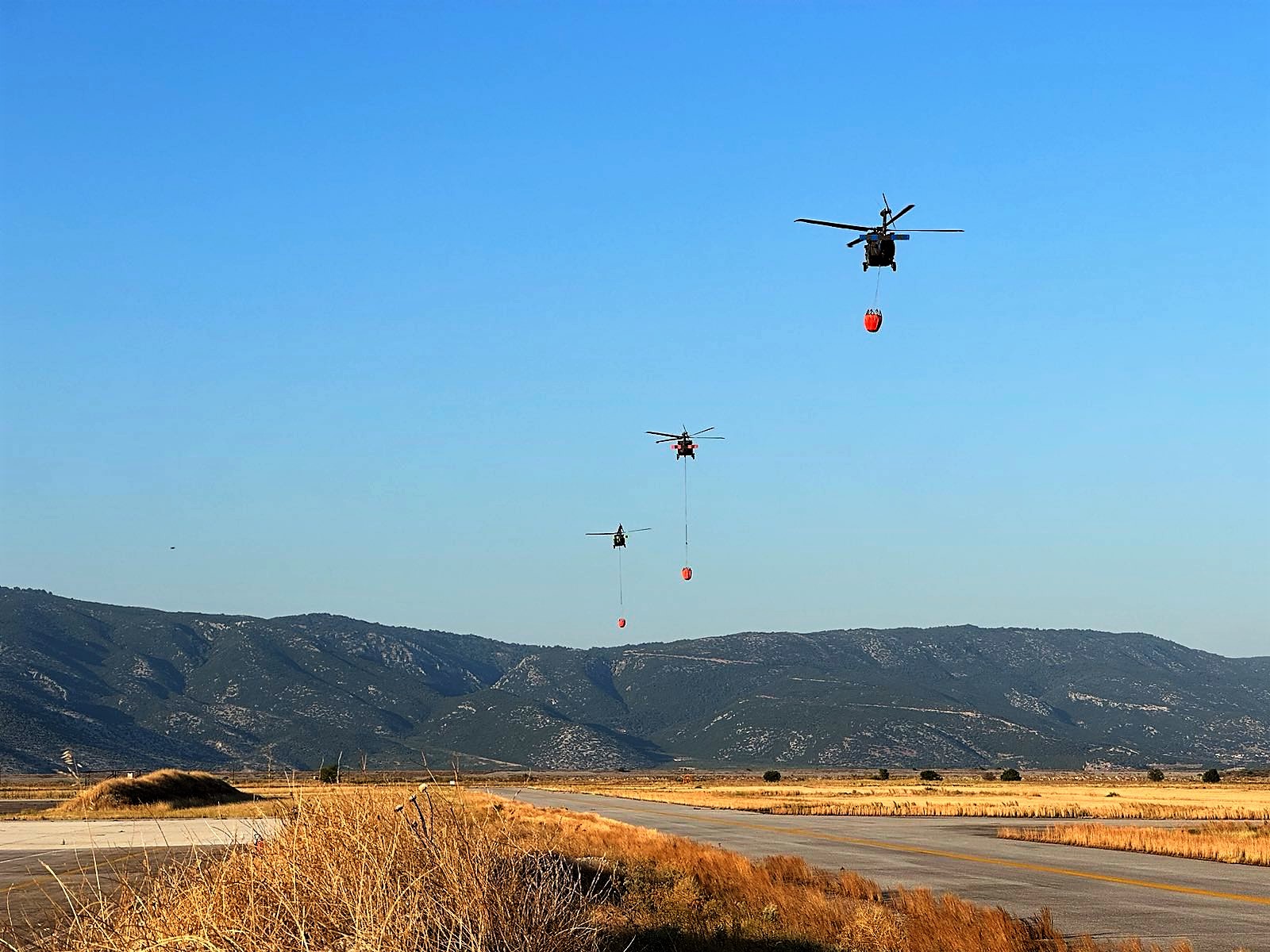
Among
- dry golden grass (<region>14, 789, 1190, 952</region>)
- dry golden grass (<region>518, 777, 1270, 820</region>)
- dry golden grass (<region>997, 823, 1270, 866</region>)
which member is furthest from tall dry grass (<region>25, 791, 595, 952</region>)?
dry golden grass (<region>518, 777, 1270, 820</region>)

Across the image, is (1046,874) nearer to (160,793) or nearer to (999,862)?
(999,862)

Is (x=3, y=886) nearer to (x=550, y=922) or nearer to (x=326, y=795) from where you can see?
(x=326, y=795)

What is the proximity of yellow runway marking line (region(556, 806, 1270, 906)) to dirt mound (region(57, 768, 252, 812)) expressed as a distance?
24343mm

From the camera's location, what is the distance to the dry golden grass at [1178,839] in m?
33.6

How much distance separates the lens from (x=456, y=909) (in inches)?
378

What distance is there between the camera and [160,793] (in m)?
63.1

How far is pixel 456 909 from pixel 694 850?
23.6 metres

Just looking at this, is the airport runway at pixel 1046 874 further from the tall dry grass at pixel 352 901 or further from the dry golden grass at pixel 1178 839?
the tall dry grass at pixel 352 901

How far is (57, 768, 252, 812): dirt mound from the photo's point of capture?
59.4m

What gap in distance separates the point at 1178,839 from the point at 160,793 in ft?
148

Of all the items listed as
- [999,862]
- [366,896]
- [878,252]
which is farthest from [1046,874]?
[366,896]

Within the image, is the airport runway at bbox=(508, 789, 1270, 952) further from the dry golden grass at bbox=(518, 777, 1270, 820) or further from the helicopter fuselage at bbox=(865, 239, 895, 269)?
the helicopter fuselage at bbox=(865, 239, 895, 269)

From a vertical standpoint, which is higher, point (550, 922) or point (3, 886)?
point (550, 922)

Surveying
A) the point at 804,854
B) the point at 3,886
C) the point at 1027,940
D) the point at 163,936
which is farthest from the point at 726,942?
the point at 804,854
